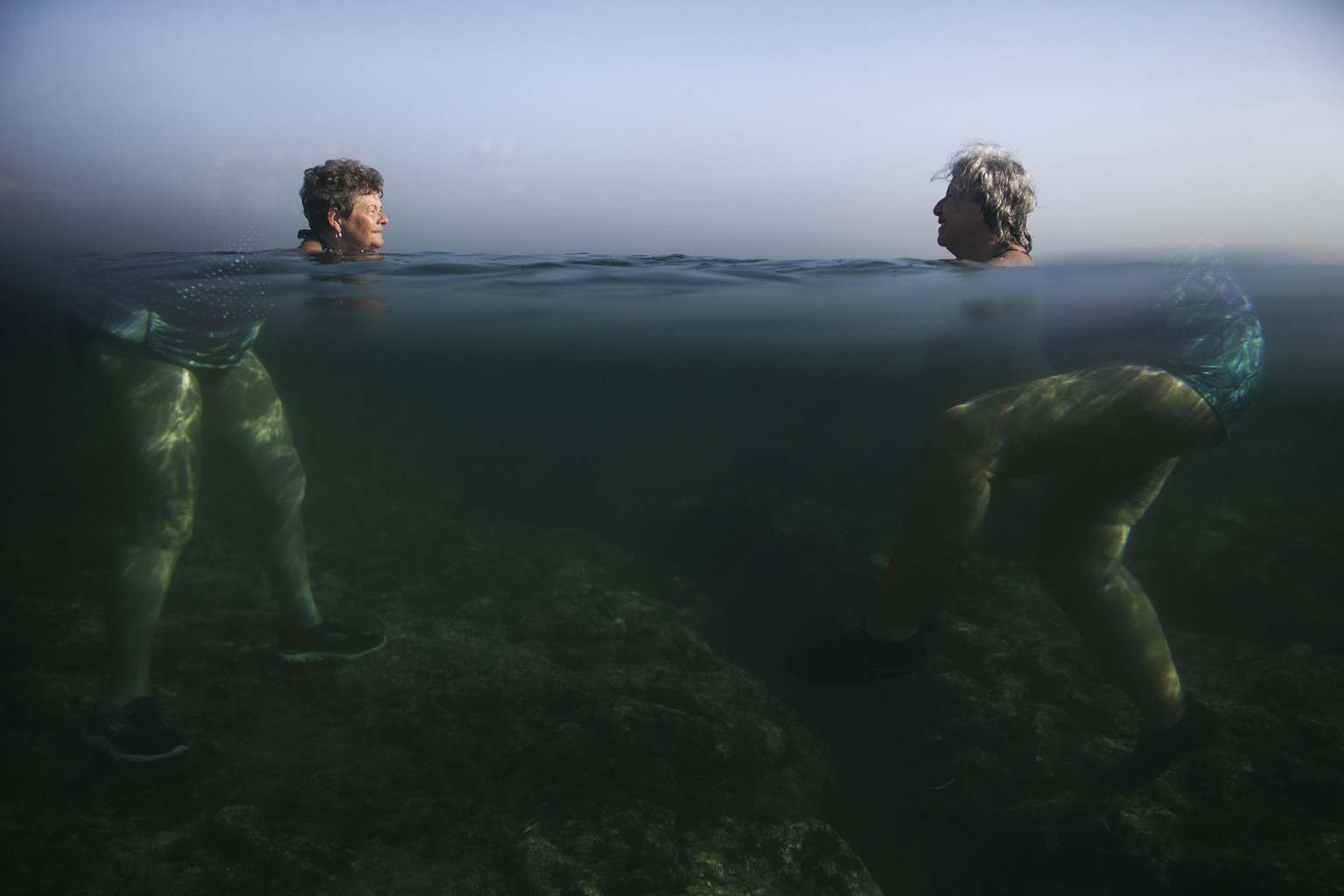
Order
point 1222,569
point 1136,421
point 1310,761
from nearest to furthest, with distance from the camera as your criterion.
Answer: point 1136,421, point 1310,761, point 1222,569

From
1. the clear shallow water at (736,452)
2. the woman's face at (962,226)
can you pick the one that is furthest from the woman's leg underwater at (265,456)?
the woman's face at (962,226)

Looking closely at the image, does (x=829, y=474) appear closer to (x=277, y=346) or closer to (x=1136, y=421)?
(x=1136, y=421)

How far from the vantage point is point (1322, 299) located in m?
8.05

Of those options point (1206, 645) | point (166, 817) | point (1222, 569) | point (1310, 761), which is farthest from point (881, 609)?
point (1222, 569)

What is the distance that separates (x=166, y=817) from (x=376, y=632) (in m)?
2.13

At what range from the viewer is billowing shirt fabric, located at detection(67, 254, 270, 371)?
3699 mm

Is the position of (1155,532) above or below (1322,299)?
below

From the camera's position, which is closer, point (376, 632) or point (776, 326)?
point (376, 632)

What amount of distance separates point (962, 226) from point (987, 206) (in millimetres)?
190

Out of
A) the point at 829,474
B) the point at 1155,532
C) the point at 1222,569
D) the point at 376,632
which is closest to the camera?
the point at 376,632

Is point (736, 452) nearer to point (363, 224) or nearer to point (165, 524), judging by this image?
point (363, 224)

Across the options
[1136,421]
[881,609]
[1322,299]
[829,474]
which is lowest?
[829,474]

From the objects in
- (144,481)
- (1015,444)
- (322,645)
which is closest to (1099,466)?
(1015,444)

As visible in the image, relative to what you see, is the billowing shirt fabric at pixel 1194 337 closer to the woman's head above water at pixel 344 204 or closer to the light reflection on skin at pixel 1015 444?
the light reflection on skin at pixel 1015 444
